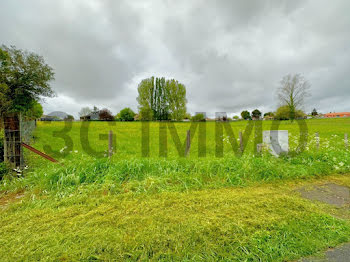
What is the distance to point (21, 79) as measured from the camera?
15.4 m

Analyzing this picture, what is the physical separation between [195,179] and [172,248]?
206cm

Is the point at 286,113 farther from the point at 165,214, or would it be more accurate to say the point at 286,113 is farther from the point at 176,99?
the point at 165,214

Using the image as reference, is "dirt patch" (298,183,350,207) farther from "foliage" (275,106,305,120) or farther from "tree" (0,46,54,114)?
"foliage" (275,106,305,120)

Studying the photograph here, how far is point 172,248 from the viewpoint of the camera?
194 cm

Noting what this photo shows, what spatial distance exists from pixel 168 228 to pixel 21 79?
71.8 ft

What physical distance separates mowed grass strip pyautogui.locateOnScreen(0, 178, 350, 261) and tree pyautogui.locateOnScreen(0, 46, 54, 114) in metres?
18.0

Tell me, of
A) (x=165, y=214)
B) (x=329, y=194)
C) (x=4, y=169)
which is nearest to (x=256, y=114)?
(x=329, y=194)

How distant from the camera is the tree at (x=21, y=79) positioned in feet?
48.1

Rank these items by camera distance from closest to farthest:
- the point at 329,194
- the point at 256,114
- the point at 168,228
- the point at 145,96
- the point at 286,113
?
the point at 168,228 < the point at 329,194 < the point at 286,113 < the point at 145,96 < the point at 256,114

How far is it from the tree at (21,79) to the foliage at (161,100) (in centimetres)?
3169

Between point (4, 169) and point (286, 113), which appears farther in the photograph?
point (286, 113)

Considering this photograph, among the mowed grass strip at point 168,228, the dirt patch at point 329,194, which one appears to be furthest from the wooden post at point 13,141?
the dirt patch at point 329,194

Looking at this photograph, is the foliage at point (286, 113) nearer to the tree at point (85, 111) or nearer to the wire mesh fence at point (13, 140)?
the wire mesh fence at point (13, 140)

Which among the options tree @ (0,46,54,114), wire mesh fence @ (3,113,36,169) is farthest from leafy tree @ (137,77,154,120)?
wire mesh fence @ (3,113,36,169)
